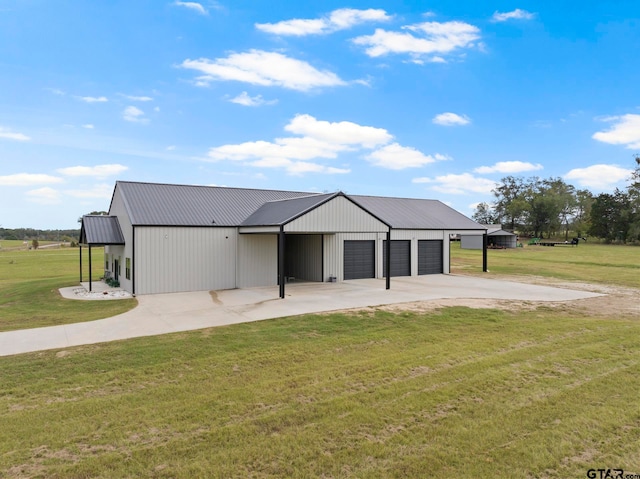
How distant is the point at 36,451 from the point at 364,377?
176 inches

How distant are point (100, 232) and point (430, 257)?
688 inches

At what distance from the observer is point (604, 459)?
4191 millimetres

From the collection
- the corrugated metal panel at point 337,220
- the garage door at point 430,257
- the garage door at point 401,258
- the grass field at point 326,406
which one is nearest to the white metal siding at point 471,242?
the garage door at point 430,257

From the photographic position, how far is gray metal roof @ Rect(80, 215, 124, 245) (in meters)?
16.7

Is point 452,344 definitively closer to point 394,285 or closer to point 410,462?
point 410,462

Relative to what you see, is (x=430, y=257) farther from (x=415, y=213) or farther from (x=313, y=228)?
(x=313, y=228)

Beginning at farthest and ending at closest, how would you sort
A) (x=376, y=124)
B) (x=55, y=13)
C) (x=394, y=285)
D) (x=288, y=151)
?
(x=288, y=151) < (x=376, y=124) < (x=394, y=285) < (x=55, y=13)

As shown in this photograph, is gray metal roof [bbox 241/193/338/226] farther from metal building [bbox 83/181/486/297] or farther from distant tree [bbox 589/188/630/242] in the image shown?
distant tree [bbox 589/188/630/242]

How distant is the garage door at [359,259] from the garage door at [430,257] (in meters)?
3.46

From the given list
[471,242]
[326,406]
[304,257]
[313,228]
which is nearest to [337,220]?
[313,228]

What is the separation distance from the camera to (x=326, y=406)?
5.41 meters

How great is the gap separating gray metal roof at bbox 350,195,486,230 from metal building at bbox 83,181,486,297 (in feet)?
0.92

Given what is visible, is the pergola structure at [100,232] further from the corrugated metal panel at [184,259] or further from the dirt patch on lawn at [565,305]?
the dirt patch on lawn at [565,305]

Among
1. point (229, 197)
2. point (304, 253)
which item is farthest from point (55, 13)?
point (304, 253)
